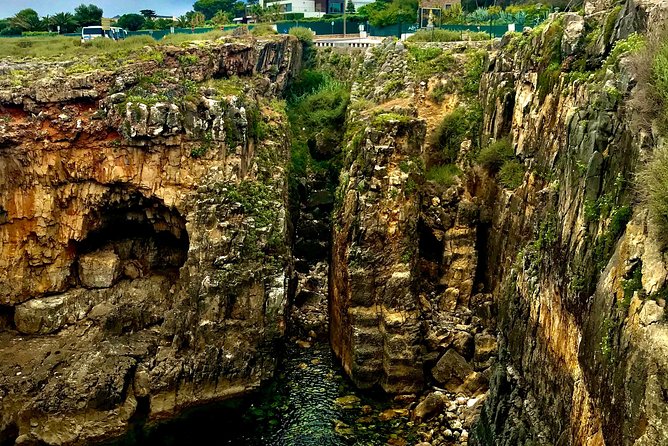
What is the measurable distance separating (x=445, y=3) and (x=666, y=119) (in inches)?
1897

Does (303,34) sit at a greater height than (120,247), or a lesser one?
greater

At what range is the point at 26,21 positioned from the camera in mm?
49406

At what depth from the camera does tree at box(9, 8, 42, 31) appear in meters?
49.0

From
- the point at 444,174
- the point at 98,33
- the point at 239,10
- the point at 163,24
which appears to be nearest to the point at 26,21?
the point at 163,24

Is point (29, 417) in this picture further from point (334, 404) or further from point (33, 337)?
point (334, 404)

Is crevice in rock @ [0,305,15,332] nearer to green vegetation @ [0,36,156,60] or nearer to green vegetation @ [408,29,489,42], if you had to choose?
green vegetation @ [0,36,156,60]

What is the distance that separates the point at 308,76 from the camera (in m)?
46.0

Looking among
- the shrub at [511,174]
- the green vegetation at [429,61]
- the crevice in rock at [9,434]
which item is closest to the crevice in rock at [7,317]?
the crevice in rock at [9,434]

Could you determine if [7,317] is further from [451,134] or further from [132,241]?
[451,134]

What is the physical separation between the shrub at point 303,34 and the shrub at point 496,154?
23345mm

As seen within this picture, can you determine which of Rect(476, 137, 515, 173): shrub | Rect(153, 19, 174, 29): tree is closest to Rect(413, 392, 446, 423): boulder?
Rect(476, 137, 515, 173): shrub

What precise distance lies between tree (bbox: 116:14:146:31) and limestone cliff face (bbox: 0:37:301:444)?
24.0 m

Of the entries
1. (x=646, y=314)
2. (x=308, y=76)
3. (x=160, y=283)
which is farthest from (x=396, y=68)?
(x=646, y=314)

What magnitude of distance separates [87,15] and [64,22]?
1.79m
